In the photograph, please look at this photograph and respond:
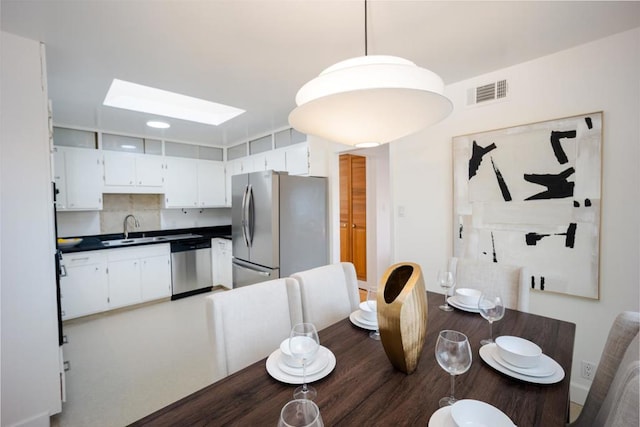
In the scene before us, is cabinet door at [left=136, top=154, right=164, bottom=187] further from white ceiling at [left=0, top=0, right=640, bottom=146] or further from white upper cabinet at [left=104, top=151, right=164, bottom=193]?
white ceiling at [left=0, top=0, right=640, bottom=146]

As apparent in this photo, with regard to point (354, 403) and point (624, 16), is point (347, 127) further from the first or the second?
point (624, 16)

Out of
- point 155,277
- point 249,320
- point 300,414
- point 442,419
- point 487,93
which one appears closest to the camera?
point 300,414

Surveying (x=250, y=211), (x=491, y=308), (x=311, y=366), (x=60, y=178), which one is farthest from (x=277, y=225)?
(x=60, y=178)

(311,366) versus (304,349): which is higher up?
(304,349)

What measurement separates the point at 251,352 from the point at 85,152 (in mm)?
3770

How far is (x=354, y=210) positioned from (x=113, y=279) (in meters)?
3.34

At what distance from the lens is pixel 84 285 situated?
10.8 ft

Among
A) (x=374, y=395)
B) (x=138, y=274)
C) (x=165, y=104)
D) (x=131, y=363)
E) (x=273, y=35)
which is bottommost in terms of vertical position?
(x=131, y=363)

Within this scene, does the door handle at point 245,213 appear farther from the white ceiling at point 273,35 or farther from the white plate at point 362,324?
the white plate at point 362,324

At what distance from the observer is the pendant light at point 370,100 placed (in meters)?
0.85

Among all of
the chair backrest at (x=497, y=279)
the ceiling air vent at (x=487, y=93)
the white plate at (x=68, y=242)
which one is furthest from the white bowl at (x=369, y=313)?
the white plate at (x=68, y=242)

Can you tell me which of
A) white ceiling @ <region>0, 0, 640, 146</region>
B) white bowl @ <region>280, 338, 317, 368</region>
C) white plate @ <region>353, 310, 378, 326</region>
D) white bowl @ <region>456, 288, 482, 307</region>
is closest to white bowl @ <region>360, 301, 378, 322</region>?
white plate @ <region>353, 310, 378, 326</region>

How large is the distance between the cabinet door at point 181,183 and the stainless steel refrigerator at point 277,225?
143cm

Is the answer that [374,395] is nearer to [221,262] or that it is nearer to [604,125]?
[604,125]
